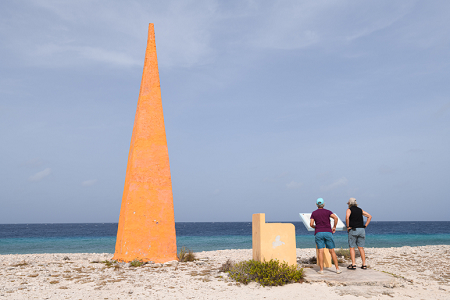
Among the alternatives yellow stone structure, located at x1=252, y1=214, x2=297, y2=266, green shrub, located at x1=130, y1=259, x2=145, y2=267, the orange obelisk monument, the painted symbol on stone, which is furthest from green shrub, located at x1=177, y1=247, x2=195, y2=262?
the painted symbol on stone

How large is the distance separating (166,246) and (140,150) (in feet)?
10.9

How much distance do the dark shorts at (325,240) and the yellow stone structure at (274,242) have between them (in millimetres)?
658

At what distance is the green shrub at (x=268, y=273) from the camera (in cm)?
727

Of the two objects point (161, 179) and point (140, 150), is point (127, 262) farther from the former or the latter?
point (140, 150)

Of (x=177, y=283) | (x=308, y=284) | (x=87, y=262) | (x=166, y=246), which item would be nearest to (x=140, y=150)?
(x=166, y=246)

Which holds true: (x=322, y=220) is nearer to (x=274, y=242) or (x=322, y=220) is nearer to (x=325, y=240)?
(x=325, y=240)

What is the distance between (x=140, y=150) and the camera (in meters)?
10.9

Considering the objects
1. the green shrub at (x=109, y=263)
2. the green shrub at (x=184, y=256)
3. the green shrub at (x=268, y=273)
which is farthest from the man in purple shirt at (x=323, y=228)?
the green shrub at (x=109, y=263)

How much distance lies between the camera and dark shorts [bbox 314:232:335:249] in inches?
300

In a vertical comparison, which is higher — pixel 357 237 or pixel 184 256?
pixel 357 237

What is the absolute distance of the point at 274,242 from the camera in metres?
8.14

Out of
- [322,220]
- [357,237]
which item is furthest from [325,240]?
[357,237]

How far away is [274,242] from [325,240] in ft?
4.09

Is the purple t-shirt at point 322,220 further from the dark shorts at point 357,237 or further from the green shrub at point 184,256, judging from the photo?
the green shrub at point 184,256
